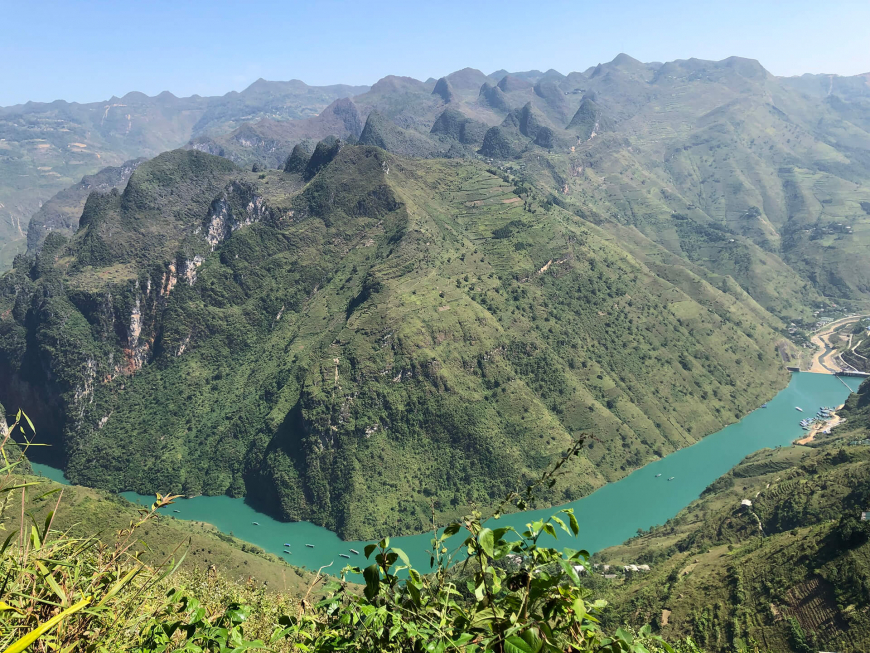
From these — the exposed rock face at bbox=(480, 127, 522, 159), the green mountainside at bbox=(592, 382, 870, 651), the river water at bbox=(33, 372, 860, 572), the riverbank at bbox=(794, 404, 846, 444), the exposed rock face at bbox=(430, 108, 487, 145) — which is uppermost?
the exposed rock face at bbox=(430, 108, 487, 145)

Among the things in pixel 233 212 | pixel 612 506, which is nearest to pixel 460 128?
pixel 233 212

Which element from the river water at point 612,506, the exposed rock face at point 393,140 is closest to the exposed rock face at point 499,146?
the exposed rock face at point 393,140

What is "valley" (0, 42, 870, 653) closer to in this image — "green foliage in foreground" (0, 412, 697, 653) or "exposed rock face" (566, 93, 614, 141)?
"green foliage in foreground" (0, 412, 697, 653)

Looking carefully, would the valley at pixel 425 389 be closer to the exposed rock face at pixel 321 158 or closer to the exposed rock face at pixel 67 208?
the exposed rock face at pixel 321 158

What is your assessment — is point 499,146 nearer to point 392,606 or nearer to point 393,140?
point 393,140

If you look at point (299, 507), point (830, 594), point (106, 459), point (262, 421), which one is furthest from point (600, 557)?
point (106, 459)

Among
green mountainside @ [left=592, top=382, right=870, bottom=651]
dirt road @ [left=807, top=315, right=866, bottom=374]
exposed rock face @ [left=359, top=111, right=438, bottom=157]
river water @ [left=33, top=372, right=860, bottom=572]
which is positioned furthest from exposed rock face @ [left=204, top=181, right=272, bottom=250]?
dirt road @ [left=807, top=315, right=866, bottom=374]

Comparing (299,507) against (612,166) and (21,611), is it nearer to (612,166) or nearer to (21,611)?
(21,611)
